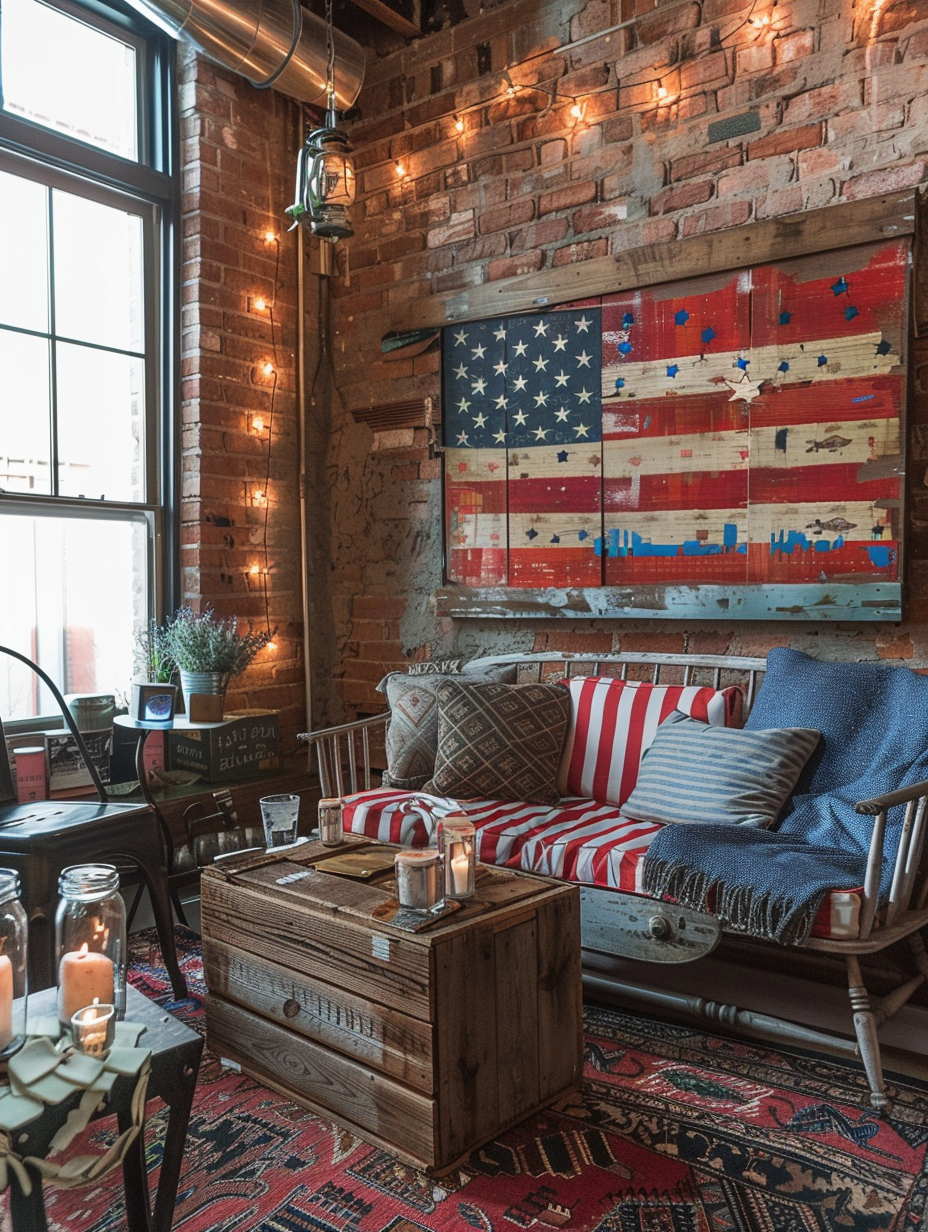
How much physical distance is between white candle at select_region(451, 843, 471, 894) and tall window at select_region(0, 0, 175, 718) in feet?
7.01

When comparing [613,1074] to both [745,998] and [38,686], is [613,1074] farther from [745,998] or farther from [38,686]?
[38,686]

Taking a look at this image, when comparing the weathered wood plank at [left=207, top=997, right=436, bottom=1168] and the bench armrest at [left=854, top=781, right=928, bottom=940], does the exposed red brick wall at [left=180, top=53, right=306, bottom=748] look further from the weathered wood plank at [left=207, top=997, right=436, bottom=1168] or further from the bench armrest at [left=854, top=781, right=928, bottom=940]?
the bench armrest at [left=854, top=781, right=928, bottom=940]

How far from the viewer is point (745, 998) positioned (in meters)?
2.52

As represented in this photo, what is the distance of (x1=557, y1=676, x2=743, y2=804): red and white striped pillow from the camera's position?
2.96 m

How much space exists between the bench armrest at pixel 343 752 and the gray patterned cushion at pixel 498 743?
34cm

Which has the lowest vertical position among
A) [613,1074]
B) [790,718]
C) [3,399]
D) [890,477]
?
[613,1074]

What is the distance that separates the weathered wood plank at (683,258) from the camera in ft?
9.11

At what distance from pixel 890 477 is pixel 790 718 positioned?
773 millimetres

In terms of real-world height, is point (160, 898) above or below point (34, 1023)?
below

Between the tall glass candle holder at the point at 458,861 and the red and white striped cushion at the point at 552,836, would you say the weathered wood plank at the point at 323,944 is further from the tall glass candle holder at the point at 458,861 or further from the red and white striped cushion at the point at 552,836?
the red and white striped cushion at the point at 552,836

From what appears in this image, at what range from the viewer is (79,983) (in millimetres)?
1444

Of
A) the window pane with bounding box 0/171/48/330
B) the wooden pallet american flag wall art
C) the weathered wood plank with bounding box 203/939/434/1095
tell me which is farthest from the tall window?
the weathered wood plank with bounding box 203/939/434/1095

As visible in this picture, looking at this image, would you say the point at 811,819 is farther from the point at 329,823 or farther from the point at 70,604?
the point at 70,604

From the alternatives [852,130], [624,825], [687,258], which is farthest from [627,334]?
[624,825]
